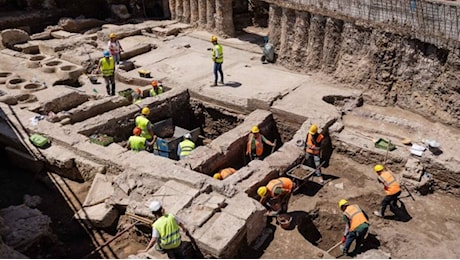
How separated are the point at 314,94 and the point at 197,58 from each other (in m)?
5.05

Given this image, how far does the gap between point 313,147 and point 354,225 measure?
2.54 m

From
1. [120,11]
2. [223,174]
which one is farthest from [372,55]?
[120,11]

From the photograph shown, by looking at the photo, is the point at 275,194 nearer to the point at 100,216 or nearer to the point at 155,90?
the point at 100,216

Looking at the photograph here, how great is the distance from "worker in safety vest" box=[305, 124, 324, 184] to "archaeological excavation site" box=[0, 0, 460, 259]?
0.03 metres

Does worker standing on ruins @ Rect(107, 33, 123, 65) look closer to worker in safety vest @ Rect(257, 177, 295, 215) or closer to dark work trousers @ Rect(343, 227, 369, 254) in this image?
worker in safety vest @ Rect(257, 177, 295, 215)

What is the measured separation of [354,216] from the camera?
790cm

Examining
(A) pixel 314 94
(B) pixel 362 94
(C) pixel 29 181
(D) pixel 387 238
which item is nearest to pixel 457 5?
(B) pixel 362 94

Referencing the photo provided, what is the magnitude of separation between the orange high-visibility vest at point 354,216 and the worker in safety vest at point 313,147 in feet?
6.74

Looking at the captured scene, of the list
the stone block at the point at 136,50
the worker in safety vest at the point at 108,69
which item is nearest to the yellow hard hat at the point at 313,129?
the worker in safety vest at the point at 108,69

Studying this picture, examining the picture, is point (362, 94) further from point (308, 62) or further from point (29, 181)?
point (29, 181)

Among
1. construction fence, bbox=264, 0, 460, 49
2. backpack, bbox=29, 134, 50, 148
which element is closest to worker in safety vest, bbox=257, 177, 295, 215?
backpack, bbox=29, 134, 50, 148

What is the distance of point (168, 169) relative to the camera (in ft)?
29.8

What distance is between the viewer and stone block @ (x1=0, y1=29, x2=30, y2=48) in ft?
57.1

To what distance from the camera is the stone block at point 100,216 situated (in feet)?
28.6
